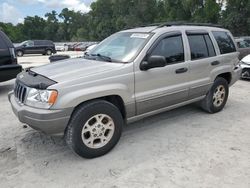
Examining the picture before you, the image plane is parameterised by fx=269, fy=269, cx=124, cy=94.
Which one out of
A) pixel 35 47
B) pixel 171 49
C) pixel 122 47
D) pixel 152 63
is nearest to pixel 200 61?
pixel 171 49

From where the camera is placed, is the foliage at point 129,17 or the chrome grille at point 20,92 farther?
the foliage at point 129,17

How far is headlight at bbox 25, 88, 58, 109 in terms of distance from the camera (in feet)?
10.8

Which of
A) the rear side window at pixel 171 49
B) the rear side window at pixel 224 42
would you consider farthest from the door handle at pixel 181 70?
the rear side window at pixel 224 42

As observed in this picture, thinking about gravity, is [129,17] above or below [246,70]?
above

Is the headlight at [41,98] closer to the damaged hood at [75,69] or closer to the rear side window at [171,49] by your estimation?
the damaged hood at [75,69]

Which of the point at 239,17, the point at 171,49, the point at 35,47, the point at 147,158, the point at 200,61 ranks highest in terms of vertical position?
the point at 239,17

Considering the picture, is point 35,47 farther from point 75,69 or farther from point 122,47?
point 75,69

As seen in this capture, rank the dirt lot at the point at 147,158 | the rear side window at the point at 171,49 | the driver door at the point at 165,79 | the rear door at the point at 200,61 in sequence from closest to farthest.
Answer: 1. the dirt lot at the point at 147,158
2. the driver door at the point at 165,79
3. the rear side window at the point at 171,49
4. the rear door at the point at 200,61

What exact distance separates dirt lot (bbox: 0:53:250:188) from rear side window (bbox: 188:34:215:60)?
123 centimetres

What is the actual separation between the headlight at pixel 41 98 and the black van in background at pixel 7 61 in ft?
14.0

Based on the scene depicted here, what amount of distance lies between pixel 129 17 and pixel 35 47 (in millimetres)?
30969

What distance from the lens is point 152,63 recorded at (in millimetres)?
3918

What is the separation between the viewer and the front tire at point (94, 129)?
11.4ft

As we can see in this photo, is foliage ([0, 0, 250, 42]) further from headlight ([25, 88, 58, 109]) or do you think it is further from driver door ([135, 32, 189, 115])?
headlight ([25, 88, 58, 109])
